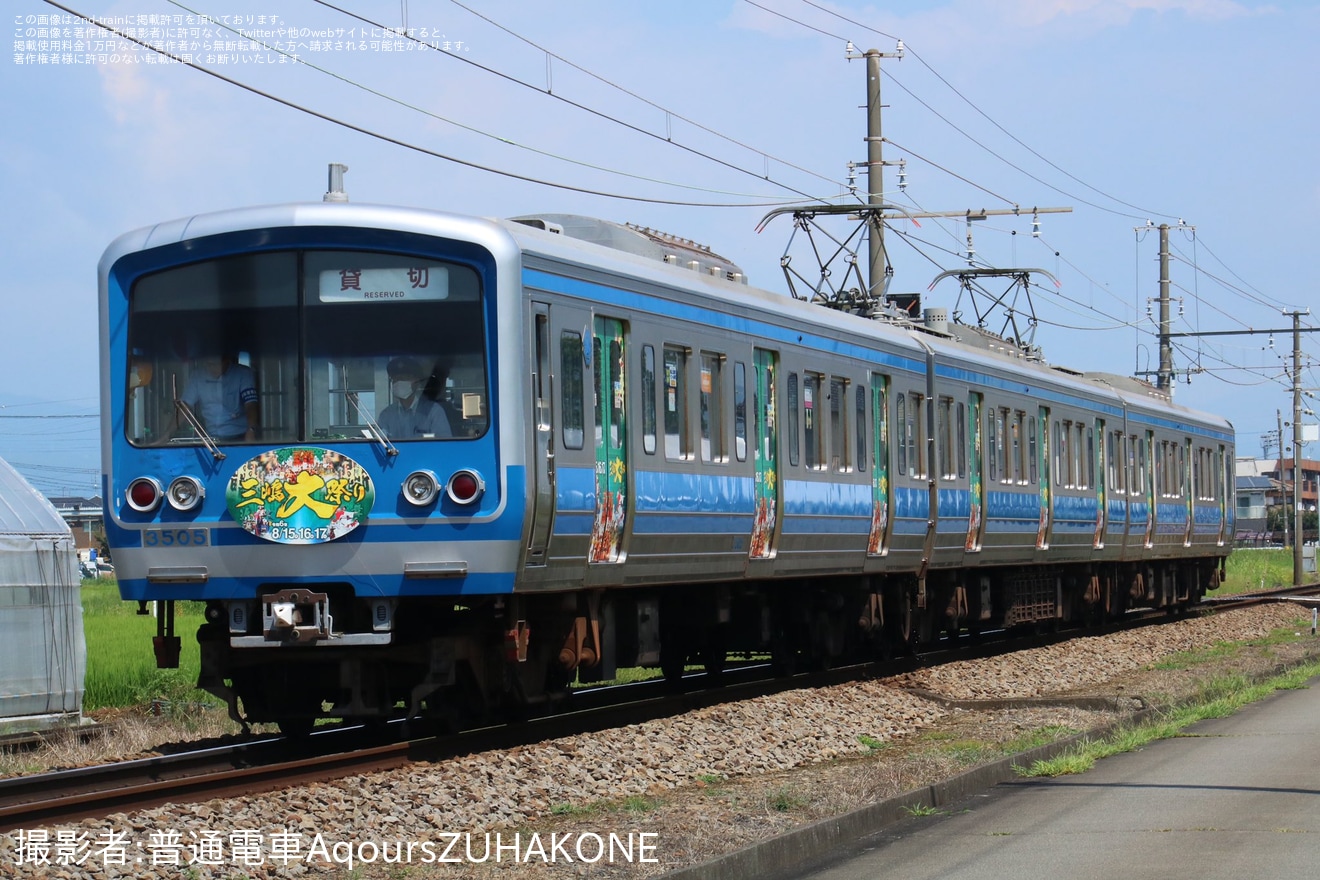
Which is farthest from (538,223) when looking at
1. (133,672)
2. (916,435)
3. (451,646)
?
(133,672)

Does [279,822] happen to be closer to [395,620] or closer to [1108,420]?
[395,620]

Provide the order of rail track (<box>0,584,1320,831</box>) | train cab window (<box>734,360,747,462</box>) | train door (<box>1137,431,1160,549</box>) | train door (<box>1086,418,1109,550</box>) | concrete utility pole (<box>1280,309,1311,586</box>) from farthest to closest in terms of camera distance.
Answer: concrete utility pole (<box>1280,309,1311,586</box>) < train door (<box>1137,431,1160,549</box>) < train door (<box>1086,418,1109,550</box>) < train cab window (<box>734,360,747,462</box>) < rail track (<box>0,584,1320,831</box>)

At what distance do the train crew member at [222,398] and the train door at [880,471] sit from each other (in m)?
7.41

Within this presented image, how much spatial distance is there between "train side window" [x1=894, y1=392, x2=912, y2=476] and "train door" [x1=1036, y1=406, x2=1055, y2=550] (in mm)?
4908

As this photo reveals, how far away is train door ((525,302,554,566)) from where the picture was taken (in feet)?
35.0

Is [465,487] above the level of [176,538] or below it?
above

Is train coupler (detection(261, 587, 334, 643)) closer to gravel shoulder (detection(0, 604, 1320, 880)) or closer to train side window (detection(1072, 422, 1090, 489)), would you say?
gravel shoulder (detection(0, 604, 1320, 880))

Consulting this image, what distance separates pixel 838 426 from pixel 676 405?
11.4ft

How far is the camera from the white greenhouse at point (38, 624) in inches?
642

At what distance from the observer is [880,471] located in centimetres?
1700

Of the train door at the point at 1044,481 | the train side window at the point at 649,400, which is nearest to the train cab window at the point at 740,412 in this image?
the train side window at the point at 649,400

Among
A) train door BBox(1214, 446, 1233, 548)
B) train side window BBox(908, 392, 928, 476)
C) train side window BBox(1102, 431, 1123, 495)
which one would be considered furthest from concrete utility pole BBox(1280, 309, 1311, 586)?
train side window BBox(908, 392, 928, 476)

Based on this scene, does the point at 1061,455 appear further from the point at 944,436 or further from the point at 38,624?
the point at 38,624

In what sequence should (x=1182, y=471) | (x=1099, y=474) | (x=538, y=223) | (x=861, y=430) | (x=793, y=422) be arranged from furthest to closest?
(x=1182, y=471), (x=1099, y=474), (x=861, y=430), (x=793, y=422), (x=538, y=223)
